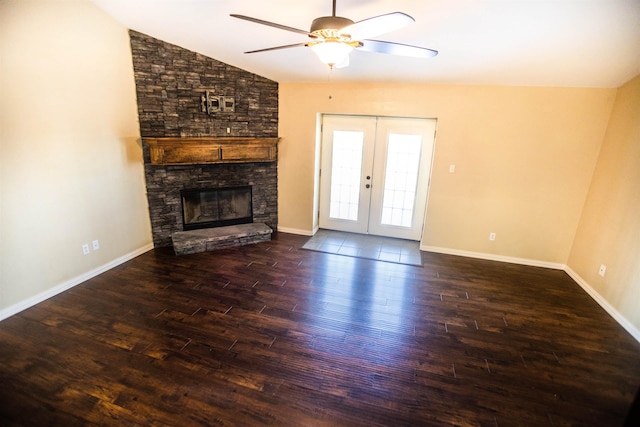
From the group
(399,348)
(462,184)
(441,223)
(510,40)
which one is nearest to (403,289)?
(399,348)

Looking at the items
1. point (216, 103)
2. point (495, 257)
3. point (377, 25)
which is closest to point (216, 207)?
point (216, 103)

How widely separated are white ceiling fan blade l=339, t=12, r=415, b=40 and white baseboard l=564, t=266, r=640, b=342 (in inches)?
139

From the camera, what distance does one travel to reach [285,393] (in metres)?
2.08

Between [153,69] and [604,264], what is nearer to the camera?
[604,264]

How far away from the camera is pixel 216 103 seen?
4.23m

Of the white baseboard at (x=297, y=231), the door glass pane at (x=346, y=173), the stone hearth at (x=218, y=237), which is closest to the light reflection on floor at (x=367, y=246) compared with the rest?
the white baseboard at (x=297, y=231)

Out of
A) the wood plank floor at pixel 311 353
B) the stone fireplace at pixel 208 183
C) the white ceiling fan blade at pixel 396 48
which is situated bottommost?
the wood plank floor at pixel 311 353

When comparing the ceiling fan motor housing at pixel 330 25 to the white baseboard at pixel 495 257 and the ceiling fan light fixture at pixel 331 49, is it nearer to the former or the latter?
the ceiling fan light fixture at pixel 331 49

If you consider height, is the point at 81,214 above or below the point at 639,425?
below

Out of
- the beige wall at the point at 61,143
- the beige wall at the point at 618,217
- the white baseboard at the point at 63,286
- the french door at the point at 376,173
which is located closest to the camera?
the beige wall at the point at 61,143

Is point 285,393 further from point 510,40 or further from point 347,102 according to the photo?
point 347,102

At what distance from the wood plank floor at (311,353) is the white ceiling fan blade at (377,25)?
7.67ft

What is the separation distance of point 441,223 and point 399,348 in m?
2.51

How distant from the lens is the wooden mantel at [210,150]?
3848 millimetres
